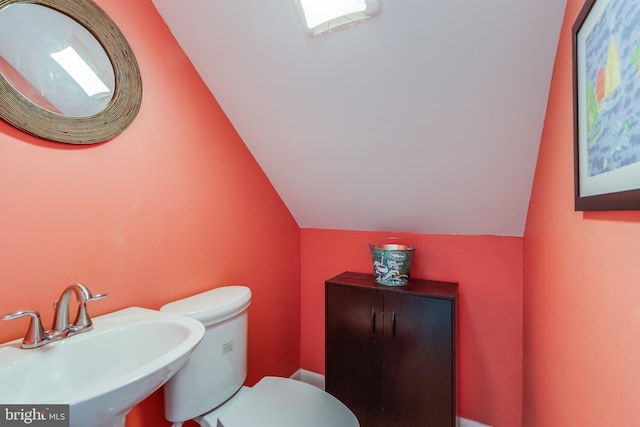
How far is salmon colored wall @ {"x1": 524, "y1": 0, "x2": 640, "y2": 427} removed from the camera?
53 centimetres

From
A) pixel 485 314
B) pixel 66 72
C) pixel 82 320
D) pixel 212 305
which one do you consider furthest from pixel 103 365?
pixel 485 314

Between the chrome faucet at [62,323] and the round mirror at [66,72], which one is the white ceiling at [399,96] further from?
the chrome faucet at [62,323]

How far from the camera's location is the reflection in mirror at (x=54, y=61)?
0.86 metres

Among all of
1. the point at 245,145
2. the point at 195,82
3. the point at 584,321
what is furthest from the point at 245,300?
the point at 584,321

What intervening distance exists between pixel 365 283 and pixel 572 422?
1.08m

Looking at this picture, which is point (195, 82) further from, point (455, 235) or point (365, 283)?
point (455, 235)

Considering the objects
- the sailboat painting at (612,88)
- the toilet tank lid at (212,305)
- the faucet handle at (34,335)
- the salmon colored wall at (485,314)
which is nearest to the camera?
the sailboat painting at (612,88)

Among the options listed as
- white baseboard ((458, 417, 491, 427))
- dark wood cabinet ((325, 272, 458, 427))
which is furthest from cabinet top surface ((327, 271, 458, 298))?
white baseboard ((458, 417, 491, 427))

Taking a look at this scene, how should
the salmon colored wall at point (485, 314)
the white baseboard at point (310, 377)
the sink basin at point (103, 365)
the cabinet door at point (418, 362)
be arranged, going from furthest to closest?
the white baseboard at point (310, 377)
the salmon colored wall at point (485, 314)
the cabinet door at point (418, 362)
the sink basin at point (103, 365)

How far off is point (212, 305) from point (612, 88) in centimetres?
134

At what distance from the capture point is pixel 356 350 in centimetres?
173

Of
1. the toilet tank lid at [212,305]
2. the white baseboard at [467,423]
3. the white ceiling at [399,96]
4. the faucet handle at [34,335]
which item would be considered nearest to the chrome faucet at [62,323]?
the faucet handle at [34,335]

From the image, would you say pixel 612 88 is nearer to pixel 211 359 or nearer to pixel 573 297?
pixel 573 297

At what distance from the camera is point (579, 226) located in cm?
75
